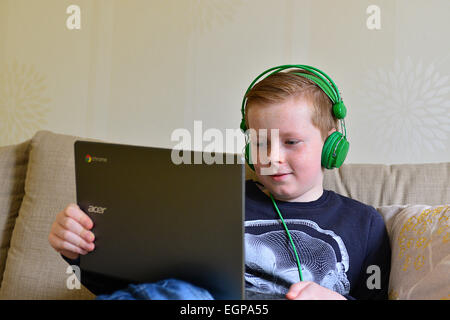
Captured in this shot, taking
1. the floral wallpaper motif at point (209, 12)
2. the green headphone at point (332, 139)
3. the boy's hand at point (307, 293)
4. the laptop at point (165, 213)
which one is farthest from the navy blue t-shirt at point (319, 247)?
the floral wallpaper motif at point (209, 12)

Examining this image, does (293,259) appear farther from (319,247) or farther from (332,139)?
(332,139)

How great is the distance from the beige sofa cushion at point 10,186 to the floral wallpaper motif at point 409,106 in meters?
1.16

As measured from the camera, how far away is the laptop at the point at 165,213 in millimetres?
656

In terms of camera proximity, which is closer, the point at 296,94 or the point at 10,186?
the point at 296,94

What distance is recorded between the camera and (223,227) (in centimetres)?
66

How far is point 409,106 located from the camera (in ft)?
4.76

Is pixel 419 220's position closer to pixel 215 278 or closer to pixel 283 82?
pixel 283 82

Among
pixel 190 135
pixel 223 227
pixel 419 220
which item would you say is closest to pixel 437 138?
pixel 419 220

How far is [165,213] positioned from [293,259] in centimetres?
46

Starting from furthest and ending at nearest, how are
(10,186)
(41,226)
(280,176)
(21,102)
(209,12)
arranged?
1. (21,102)
2. (209,12)
3. (10,186)
4. (41,226)
5. (280,176)

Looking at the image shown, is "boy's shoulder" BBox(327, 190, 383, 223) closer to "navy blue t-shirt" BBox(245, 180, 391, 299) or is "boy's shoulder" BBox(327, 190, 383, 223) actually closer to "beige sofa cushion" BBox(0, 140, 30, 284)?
"navy blue t-shirt" BBox(245, 180, 391, 299)

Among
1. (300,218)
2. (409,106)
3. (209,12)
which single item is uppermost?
(209,12)

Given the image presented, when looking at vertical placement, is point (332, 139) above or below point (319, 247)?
above

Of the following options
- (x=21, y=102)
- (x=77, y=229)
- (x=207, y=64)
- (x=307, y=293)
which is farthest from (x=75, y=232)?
(x=21, y=102)
